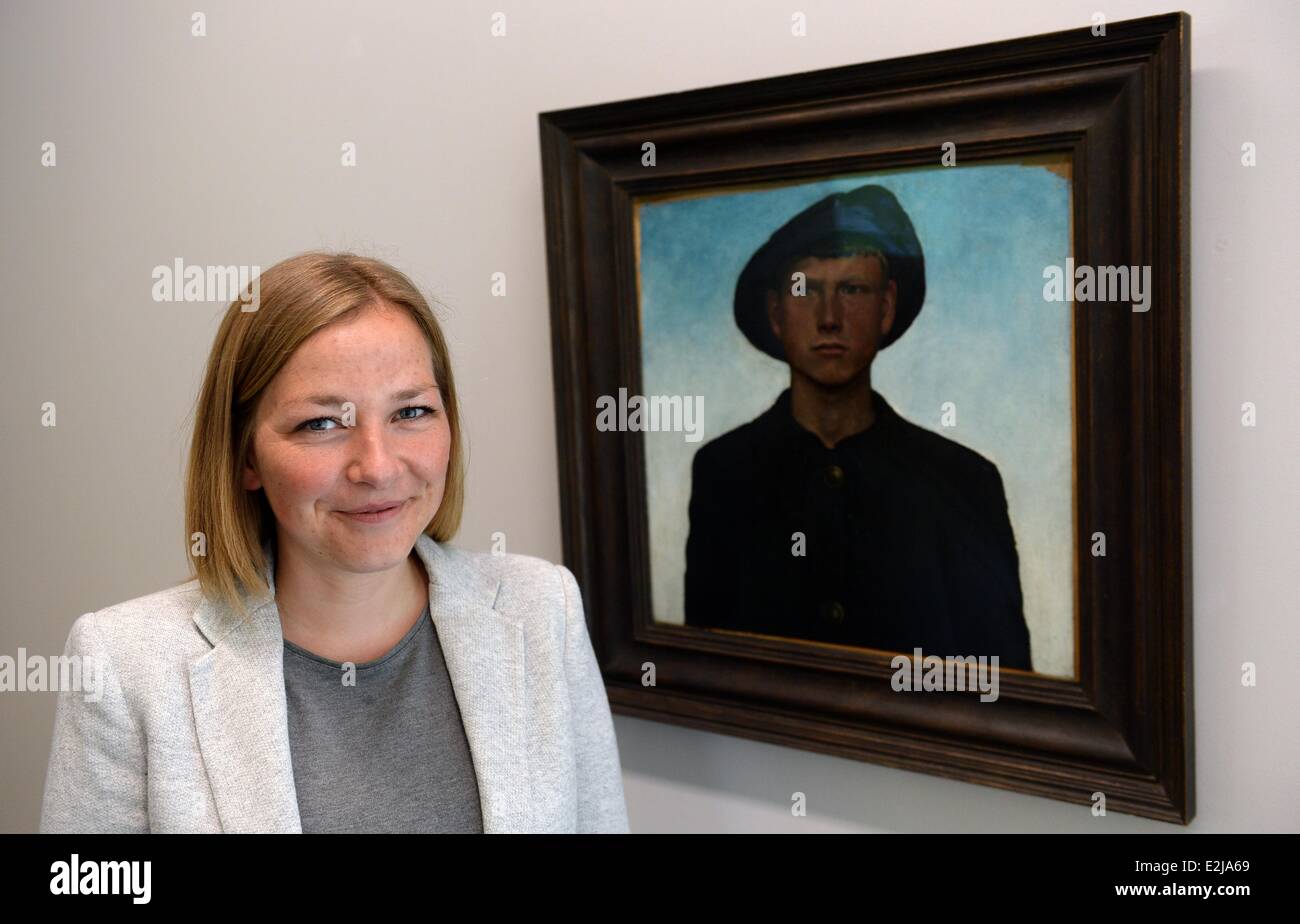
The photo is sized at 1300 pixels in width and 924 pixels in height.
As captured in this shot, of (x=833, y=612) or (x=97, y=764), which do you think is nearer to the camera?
(x=97, y=764)

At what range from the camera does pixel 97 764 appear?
4.61 feet

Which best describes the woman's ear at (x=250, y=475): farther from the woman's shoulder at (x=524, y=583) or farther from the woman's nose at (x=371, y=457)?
the woman's shoulder at (x=524, y=583)

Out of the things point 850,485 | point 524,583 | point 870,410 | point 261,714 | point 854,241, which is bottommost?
point 261,714

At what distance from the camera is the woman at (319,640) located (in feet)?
4.66

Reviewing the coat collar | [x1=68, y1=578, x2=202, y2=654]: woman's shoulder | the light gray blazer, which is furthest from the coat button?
[x1=68, y1=578, x2=202, y2=654]: woman's shoulder

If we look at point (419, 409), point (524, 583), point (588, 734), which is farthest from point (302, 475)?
point (588, 734)

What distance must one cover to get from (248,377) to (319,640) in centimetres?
35

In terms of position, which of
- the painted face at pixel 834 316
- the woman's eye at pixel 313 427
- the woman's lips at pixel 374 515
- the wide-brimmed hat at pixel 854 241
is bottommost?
the woman's lips at pixel 374 515

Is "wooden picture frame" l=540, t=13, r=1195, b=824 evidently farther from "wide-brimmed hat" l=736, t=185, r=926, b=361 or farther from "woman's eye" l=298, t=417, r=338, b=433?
"woman's eye" l=298, t=417, r=338, b=433

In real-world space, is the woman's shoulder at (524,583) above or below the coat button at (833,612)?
above

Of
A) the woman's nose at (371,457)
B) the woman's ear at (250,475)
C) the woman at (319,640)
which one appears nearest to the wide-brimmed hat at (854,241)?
the woman at (319,640)

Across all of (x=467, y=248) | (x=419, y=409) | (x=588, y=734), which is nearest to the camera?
(x=419, y=409)

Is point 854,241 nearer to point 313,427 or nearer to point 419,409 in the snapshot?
point 419,409

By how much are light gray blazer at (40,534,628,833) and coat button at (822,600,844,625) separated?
38 centimetres
